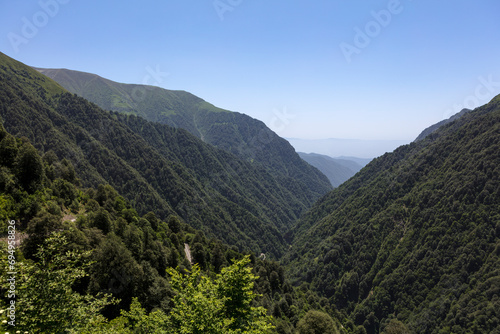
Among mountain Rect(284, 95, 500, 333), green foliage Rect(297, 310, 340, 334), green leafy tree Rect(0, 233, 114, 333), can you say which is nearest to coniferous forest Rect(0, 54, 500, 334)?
green leafy tree Rect(0, 233, 114, 333)

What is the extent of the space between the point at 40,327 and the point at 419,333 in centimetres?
16066

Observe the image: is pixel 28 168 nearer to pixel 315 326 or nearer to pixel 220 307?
pixel 220 307

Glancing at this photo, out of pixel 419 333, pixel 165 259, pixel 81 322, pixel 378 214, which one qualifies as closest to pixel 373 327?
pixel 419 333

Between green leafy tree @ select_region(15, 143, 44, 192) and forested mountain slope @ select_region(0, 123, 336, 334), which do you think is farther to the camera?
green leafy tree @ select_region(15, 143, 44, 192)

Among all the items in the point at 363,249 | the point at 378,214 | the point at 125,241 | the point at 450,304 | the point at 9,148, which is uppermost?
the point at 9,148

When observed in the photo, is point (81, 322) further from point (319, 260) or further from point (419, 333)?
point (319, 260)

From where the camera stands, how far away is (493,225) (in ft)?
436

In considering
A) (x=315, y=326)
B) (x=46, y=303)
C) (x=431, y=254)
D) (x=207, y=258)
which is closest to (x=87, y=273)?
(x=46, y=303)

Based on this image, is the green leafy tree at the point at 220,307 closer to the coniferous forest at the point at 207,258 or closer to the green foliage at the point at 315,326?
the coniferous forest at the point at 207,258

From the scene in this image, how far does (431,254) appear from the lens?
144125 mm

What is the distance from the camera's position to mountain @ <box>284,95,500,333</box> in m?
122

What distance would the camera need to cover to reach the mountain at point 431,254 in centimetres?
12212

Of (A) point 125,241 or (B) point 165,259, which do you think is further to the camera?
(B) point 165,259

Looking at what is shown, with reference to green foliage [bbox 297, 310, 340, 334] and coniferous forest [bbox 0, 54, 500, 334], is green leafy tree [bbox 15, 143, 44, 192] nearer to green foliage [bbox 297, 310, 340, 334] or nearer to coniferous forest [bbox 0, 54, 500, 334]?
coniferous forest [bbox 0, 54, 500, 334]
